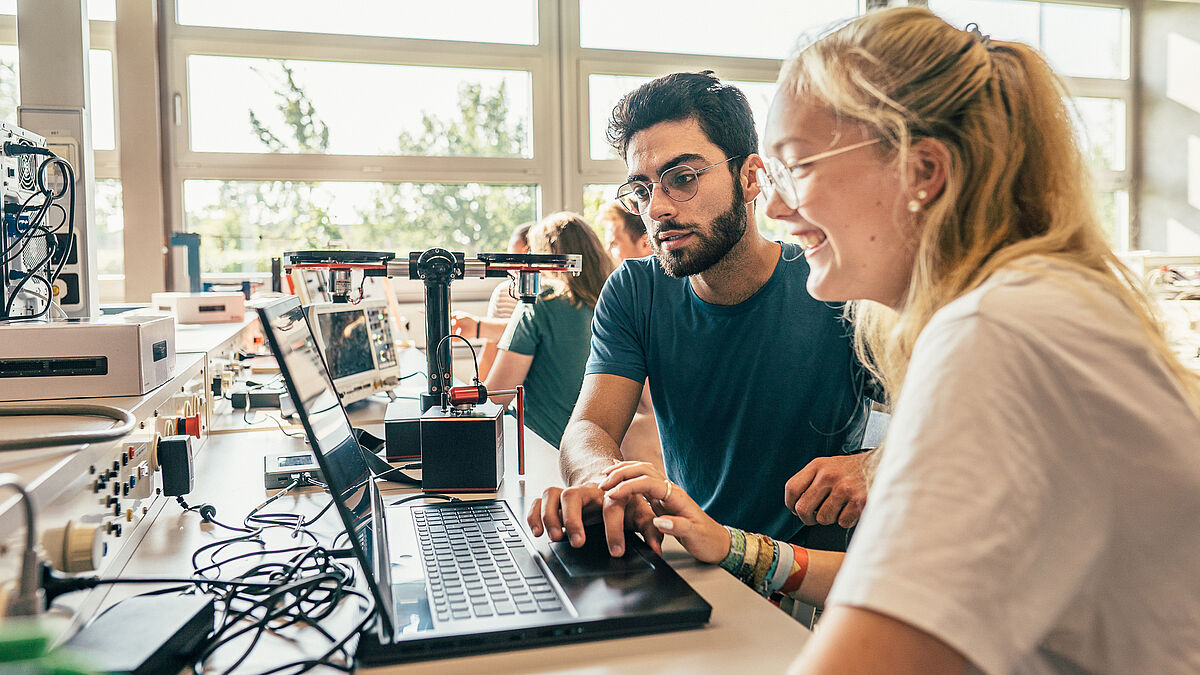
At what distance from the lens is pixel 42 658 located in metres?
0.44

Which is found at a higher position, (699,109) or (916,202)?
(699,109)

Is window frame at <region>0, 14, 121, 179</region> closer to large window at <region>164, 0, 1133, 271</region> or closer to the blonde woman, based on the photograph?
large window at <region>164, 0, 1133, 271</region>

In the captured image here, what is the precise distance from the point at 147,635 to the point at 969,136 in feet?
2.76

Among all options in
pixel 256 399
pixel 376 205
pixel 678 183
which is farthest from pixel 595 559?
pixel 376 205

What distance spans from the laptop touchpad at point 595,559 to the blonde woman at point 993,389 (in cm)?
40

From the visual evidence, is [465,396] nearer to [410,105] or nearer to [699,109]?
[699,109]

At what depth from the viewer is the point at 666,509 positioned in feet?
3.37

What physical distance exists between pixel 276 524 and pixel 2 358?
1.42ft

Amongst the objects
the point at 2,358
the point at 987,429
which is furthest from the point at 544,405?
the point at 987,429

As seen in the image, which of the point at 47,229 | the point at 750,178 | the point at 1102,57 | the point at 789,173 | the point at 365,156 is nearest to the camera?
the point at 789,173

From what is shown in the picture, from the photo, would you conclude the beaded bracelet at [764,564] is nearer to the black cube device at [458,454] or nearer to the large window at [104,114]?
the black cube device at [458,454]

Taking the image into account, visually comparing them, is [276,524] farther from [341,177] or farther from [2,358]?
[341,177]

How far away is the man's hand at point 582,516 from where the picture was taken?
3.25 feet

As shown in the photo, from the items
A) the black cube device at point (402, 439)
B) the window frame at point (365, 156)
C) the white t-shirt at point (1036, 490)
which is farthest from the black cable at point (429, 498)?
the window frame at point (365, 156)
